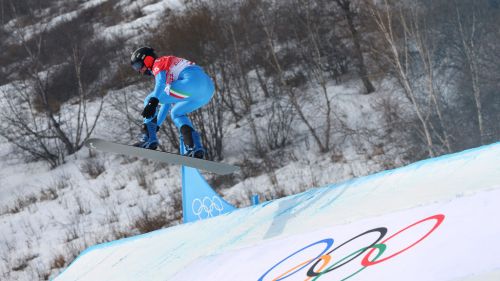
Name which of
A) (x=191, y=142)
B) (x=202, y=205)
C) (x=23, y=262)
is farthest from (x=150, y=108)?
(x=23, y=262)

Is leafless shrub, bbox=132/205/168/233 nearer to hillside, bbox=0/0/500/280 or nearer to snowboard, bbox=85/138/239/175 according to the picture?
hillside, bbox=0/0/500/280

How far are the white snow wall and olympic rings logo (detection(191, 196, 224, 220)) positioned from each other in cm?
45

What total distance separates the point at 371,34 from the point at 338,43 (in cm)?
193

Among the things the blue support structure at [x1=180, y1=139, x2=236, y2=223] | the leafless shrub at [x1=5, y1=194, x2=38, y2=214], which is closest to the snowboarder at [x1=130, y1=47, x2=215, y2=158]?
the blue support structure at [x1=180, y1=139, x2=236, y2=223]

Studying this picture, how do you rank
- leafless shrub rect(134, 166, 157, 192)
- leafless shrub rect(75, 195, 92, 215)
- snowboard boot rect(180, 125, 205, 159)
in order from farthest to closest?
leafless shrub rect(134, 166, 157, 192) < leafless shrub rect(75, 195, 92, 215) < snowboard boot rect(180, 125, 205, 159)

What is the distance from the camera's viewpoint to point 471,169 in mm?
5988

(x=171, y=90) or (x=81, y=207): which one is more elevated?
(x=171, y=90)

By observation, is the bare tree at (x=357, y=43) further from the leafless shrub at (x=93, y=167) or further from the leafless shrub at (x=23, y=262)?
the leafless shrub at (x=23, y=262)

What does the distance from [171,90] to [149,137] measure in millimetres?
536

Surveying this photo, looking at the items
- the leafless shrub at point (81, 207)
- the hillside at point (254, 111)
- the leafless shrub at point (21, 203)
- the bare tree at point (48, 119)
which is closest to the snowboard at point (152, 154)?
the hillside at point (254, 111)

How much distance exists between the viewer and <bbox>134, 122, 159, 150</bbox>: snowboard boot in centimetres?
762

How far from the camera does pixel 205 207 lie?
8953 mm

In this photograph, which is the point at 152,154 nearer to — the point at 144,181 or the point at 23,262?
the point at 23,262

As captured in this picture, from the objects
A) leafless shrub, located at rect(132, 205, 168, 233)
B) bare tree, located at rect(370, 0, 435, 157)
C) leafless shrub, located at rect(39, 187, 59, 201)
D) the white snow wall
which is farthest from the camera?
leafless shrub, located at rect(39, 187, 59, 201)
